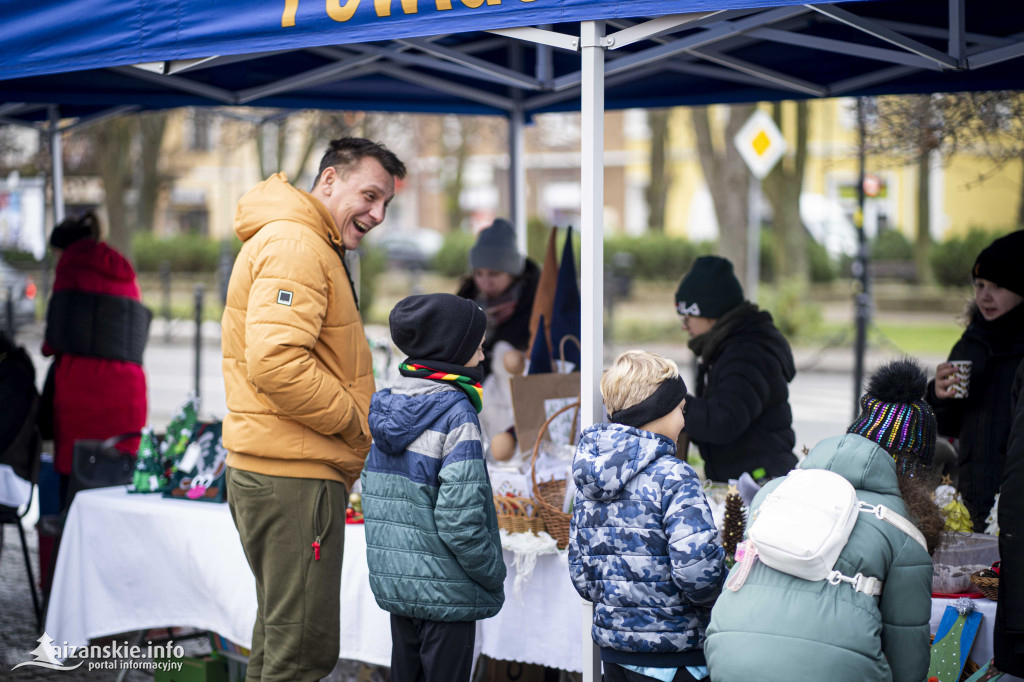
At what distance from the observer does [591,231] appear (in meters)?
3.15

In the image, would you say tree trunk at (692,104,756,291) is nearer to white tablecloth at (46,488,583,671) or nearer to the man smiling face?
white tablecloth at (46,488,583,671)

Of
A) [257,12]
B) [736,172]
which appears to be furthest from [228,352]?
[736,172]

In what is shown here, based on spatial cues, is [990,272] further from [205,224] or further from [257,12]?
[205,224]

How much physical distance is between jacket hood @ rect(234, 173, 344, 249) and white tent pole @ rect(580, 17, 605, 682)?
815mm

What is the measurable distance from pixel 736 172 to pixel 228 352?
12.4m

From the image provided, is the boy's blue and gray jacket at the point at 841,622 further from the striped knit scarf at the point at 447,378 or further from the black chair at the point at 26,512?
the black chair at the point at 26,512

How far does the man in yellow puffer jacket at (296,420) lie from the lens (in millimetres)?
3109

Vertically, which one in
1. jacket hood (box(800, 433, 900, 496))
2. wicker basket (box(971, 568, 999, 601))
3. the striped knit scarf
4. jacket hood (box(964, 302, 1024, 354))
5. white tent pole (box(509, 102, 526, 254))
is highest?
white tent pole (box(509, 102, 526, 254))

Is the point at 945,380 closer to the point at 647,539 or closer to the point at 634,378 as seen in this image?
the point at 634,378

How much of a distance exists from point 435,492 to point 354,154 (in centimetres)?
114

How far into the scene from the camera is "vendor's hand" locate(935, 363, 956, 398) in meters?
3.81

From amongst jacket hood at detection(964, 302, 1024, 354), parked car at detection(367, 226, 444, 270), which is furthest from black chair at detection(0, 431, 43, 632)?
parked car at detection(367, 226, 444, 270)

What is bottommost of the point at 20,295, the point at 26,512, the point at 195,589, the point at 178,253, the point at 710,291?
the point at 195,589

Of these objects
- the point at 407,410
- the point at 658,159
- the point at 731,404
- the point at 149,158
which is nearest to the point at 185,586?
the point at 407,410
